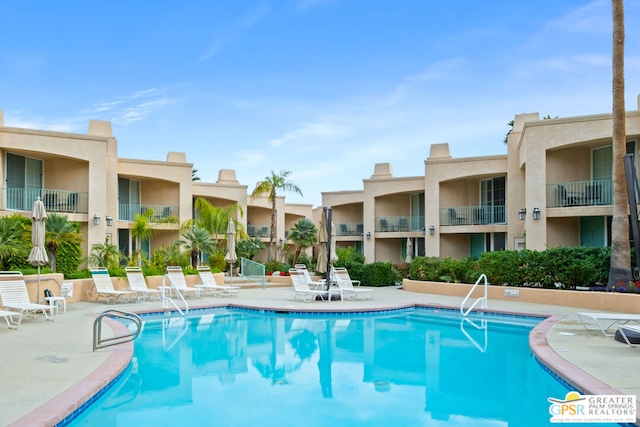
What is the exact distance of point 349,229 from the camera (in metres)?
33.6

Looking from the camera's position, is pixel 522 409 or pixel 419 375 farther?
pixel 419 375

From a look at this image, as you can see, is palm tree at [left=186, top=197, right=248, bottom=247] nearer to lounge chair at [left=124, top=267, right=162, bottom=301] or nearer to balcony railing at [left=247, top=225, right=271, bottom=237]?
balcony railing at [left=247, top=225, right=271, bottom=237]

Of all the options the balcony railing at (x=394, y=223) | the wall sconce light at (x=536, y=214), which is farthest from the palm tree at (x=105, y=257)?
the wall sconce light at (x=536, y=214)

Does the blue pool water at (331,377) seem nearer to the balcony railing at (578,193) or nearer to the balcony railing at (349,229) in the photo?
the balcony railing at (578,193)

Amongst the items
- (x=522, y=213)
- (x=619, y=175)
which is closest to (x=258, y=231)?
(x=522, y=213)

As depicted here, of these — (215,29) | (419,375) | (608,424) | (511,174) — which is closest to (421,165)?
(511,174)

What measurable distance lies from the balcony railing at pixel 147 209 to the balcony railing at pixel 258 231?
8038 mm

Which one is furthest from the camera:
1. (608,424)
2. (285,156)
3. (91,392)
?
(285,156)

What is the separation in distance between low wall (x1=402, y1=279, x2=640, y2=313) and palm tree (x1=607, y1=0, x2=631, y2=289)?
1.77ft

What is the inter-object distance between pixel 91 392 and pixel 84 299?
1078 centimetres

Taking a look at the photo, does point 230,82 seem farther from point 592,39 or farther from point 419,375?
point 419,375

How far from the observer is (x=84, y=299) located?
15.9 meters

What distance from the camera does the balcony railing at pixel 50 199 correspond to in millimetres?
19406

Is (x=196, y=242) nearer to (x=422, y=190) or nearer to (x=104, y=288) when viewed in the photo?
(x=104, y=288)
